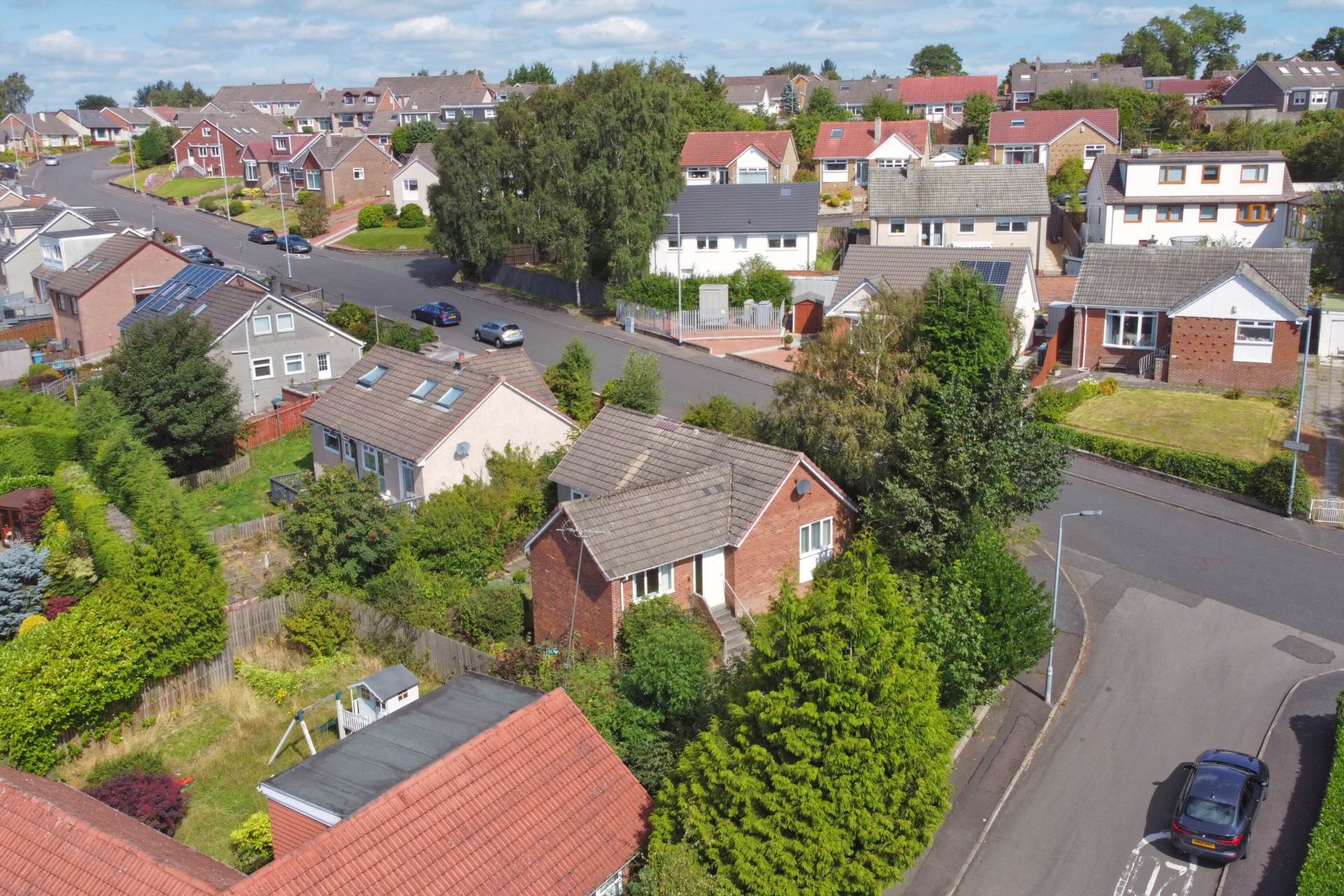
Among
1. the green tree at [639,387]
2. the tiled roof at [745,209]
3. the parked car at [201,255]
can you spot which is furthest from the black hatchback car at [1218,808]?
the parked car at [201,255]

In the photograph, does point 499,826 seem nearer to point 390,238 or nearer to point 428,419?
point 428,419

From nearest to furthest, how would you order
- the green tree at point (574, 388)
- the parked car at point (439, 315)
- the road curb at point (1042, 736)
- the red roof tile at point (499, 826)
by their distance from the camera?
the red roof tile at point (499, 826) < the road curb at point (1042, 736) < the green tree at point (574, 388) < the parked car at point (439, 315)

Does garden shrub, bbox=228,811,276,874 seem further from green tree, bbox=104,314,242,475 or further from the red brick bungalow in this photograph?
green tree, bbox=104,314,242,475

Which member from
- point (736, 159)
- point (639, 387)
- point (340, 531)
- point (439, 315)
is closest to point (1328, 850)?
point (340, 531)

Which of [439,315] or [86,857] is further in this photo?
[439,315]

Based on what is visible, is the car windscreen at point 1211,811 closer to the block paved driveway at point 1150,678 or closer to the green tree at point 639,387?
the block paved driveway at point 1150,678
